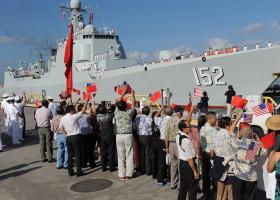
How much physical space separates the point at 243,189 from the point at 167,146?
5.57 feet

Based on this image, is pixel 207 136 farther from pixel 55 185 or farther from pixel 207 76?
pixel 207 76

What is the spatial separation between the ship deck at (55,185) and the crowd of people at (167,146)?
0.22 meters

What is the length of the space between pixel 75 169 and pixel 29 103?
98.9 feet

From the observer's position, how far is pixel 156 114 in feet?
22.4

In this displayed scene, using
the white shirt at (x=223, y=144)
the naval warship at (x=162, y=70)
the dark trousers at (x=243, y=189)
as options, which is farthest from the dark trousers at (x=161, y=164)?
the naval warship at (x=162, y=70)

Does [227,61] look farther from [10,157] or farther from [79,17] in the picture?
[79,17]

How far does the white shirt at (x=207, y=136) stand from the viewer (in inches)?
199

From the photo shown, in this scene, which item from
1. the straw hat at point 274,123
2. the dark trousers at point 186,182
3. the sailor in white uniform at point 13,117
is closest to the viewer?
the straw hat at point 274,123

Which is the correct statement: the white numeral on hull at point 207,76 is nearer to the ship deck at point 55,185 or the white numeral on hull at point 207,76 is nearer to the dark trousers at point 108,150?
the ship deck at point 55,185

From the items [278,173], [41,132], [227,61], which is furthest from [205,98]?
[278,173]

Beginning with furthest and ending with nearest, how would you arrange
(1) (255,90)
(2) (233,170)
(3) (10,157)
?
(1) (255,90) < (3) (10,157) < (2) (233,170)

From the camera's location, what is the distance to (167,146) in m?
5.87

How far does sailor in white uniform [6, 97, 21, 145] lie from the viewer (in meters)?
11.6

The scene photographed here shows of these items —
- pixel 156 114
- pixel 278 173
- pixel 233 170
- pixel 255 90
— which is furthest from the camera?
pixel 255 90
